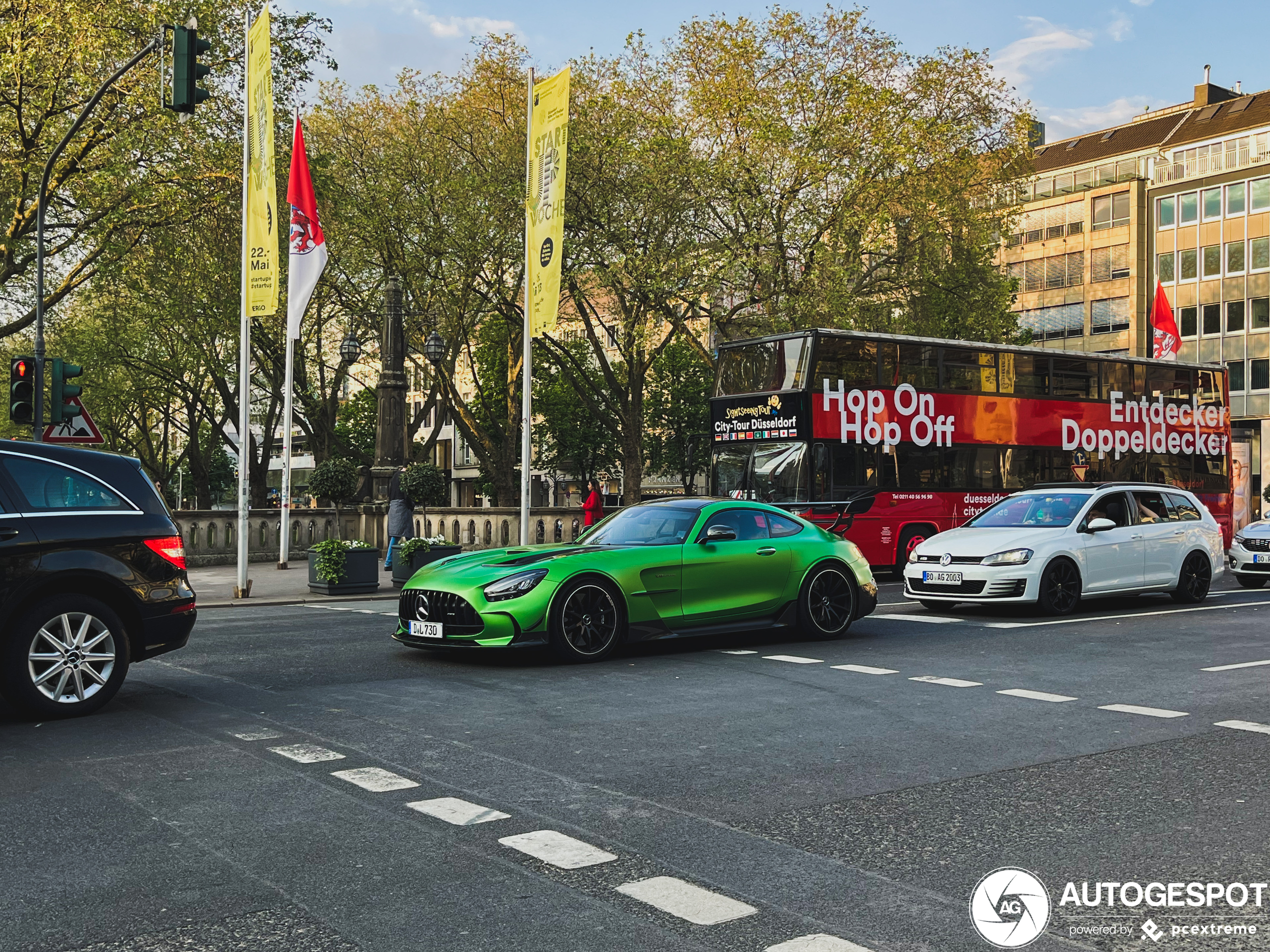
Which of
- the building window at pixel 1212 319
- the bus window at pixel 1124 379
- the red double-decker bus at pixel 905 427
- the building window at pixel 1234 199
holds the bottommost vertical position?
the red double-decker bus at pixel 905 427

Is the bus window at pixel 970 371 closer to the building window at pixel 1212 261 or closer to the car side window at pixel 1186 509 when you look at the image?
the car side window at pixel 1186 509

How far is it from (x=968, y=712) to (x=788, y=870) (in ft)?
12.7

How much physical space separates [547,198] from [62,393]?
830 centimetres

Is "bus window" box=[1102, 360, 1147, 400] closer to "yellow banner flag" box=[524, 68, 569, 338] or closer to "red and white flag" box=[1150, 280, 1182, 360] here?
"red and white flag" box=[1150, 280, 1182, 360]

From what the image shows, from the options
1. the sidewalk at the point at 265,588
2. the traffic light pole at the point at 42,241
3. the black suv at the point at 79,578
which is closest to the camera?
the black suv at the point at 79,578

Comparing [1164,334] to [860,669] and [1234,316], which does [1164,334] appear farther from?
[860,669]

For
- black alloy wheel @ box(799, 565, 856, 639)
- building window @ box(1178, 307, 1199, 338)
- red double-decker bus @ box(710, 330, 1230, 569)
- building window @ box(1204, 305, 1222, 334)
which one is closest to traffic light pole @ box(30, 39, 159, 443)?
red double-decker bus @ box(710, 330, 1230, 569)

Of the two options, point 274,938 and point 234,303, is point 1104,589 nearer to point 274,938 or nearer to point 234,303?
point 274,938

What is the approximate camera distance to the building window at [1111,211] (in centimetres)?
6438

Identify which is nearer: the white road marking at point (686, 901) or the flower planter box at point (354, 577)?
the white road marking at point (686, 901)

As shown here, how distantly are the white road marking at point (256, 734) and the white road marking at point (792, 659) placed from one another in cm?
462

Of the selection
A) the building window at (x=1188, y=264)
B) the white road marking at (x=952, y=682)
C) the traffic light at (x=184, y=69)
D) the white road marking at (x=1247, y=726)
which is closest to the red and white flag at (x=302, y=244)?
the traffic light at (x=184, y=69)

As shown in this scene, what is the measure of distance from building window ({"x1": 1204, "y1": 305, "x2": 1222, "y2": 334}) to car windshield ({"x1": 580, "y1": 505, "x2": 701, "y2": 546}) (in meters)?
53.9

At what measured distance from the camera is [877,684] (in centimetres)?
948
